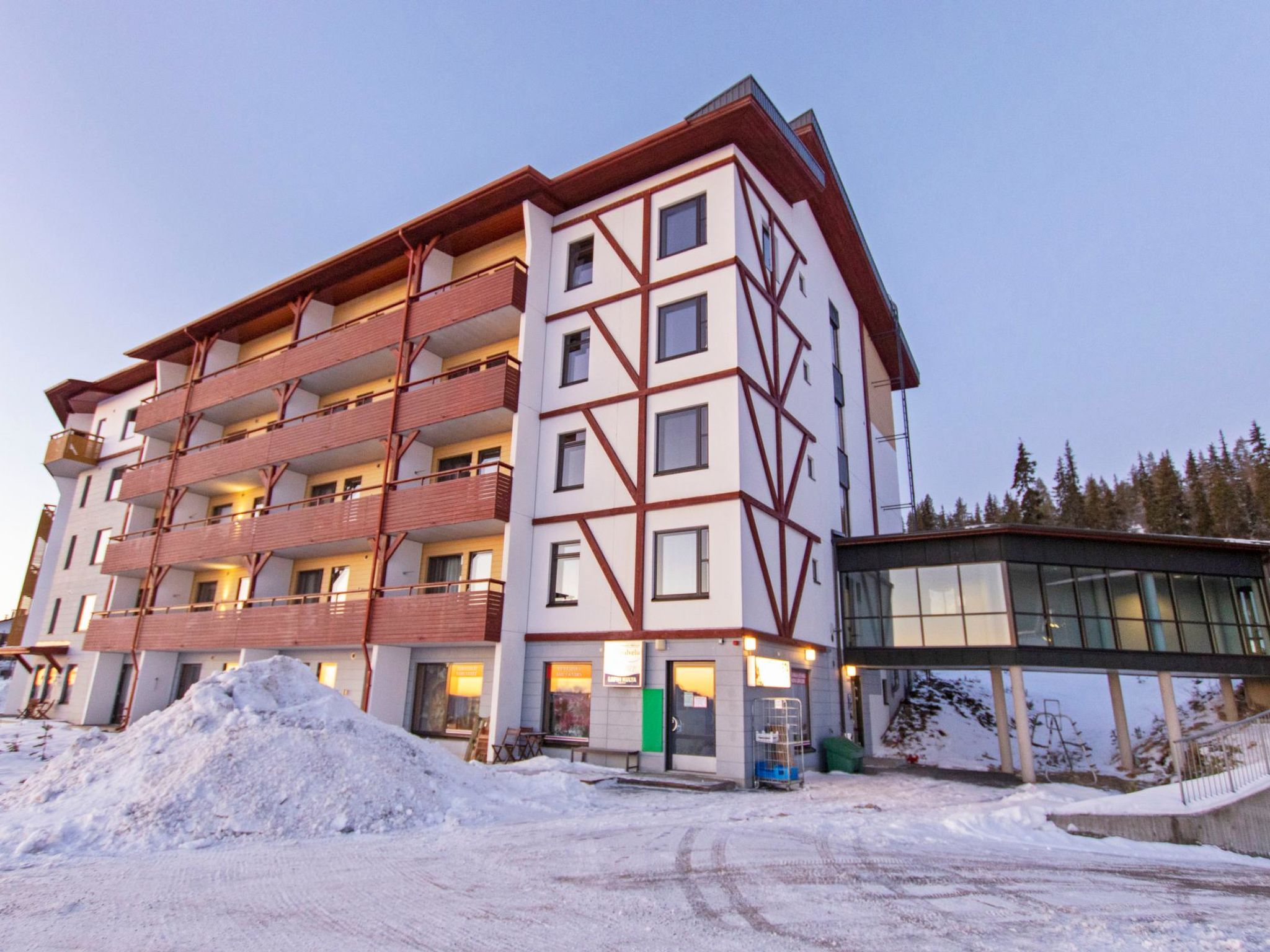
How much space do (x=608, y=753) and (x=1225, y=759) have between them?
13.0 m

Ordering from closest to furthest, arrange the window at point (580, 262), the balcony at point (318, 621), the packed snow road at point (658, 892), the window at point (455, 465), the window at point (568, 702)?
the packed snow road at point (658, 892) < the window at point (568, 702) < the balcony at point (318, 621) < the window at point (580, 262) < the window at point (455, 465)

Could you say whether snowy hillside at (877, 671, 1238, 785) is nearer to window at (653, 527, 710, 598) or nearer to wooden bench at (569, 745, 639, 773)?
wooden bench at (569, 745, 639, 773)

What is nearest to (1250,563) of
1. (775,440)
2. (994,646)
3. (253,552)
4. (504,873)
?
(994,646)

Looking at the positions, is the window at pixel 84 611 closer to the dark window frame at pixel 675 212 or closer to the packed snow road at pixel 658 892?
the dark window frame at pixel 675 212

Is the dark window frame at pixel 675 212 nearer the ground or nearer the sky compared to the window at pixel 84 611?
nearer the sky

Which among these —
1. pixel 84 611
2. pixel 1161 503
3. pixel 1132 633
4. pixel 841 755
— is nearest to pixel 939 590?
pixel 1132 633

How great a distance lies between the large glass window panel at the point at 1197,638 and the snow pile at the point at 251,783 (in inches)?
719

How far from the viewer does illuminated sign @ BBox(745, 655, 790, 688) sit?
18766 millimetres

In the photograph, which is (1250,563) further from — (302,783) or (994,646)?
(302,783)

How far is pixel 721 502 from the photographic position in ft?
64.8

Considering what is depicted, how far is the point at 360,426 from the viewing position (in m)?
26.0

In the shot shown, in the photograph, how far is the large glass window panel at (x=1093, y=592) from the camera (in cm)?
2191

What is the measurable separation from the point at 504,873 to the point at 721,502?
12.1 m

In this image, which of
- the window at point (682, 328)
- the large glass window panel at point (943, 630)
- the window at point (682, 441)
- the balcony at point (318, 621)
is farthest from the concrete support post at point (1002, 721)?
→ the balcony at point (318, 621)
